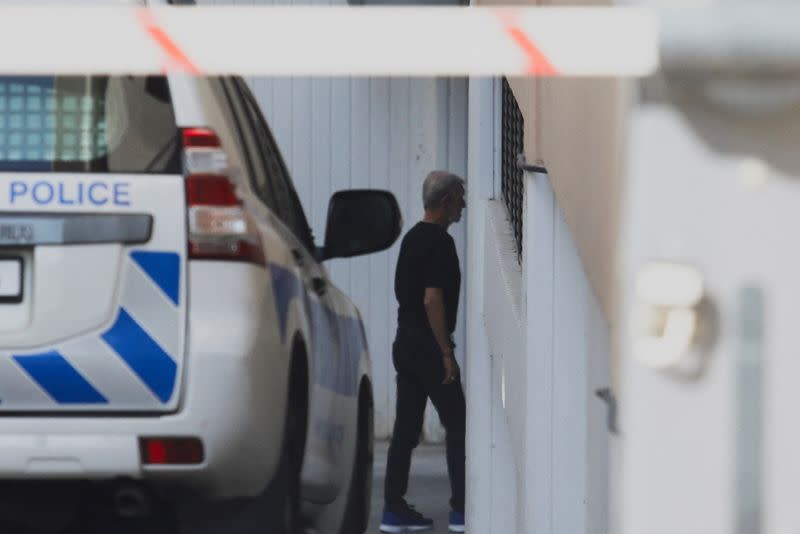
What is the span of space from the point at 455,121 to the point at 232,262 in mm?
8871

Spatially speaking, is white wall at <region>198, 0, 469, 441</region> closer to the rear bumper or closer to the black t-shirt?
the black t-shirt

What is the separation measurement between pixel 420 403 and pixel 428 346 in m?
0.34

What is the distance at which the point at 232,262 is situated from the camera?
189 inches

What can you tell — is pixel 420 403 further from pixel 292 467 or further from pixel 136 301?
pixel 136 301

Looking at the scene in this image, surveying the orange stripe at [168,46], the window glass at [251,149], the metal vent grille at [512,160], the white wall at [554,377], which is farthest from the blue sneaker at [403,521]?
the orange stripe at [168,46]

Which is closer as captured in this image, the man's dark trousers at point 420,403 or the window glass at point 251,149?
the window glass at point 251,149

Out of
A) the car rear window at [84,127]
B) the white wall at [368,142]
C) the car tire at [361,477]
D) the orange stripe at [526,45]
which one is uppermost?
the white wall at [368,142]

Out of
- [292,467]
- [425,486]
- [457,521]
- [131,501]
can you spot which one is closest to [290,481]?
[292,467]

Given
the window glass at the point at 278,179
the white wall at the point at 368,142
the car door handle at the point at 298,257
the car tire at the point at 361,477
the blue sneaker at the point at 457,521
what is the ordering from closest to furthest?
the car door handle at the point at 298,257 → the window glass at the point at 278,179 → the car tire at the point at 361,477 → the blue sneaker at the point at 457,521 → the white wall at the point at 368,142

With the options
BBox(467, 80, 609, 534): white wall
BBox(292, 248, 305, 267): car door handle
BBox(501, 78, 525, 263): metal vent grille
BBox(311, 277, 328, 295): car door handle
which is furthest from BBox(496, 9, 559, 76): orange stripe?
BBox(501, 78, 525, 263): metal vent grille

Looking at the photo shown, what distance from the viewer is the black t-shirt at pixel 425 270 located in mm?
10070

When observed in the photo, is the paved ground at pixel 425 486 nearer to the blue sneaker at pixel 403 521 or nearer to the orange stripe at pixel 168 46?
the blue sneaker at pixel 403 521

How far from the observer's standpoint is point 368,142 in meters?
13.7

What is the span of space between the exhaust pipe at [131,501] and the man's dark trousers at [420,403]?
516 centimetres
